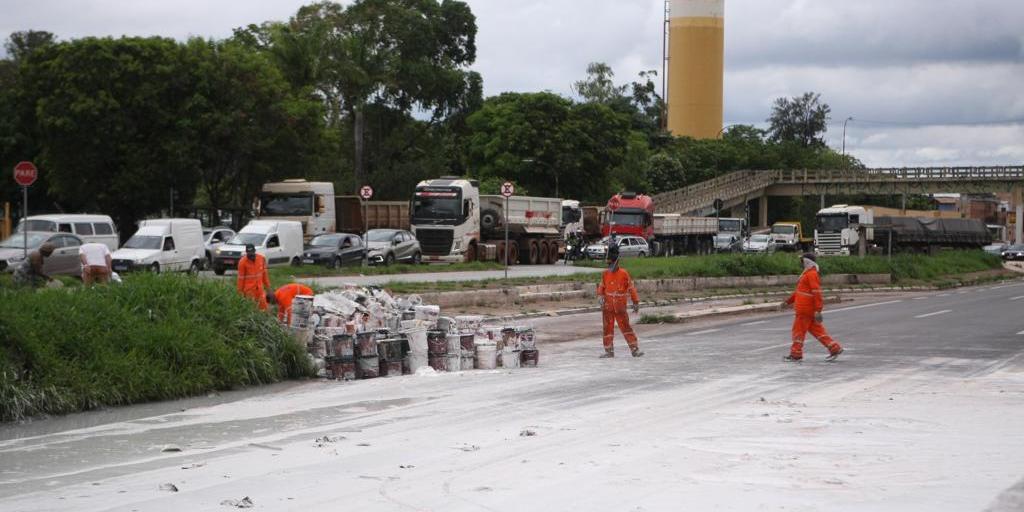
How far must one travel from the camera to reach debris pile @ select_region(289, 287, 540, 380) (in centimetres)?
1612

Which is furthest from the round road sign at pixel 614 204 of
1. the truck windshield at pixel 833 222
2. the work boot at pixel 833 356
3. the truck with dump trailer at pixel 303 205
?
the work boot at pixel 833 356

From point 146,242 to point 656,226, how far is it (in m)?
37.8

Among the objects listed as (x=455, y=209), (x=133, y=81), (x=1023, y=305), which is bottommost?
(x=1023, y=305)

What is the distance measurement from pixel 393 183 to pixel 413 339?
54.0m

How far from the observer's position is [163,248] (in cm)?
3491

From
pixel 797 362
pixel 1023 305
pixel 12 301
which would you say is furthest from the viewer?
pixel 1023 305

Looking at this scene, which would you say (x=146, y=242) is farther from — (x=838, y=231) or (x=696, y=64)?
(x=696, y=64)

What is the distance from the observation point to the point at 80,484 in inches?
359

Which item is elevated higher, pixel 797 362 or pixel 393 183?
pixel 393 183

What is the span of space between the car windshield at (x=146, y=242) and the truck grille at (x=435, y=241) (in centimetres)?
1317

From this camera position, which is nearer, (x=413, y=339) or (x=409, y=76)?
(x=413, y=339)

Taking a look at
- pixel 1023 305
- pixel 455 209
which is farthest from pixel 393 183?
pixel 1023 305

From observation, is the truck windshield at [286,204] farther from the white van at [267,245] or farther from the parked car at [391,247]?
the white van at [267,245]

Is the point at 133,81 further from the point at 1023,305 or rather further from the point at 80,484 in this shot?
the point at 80,484
